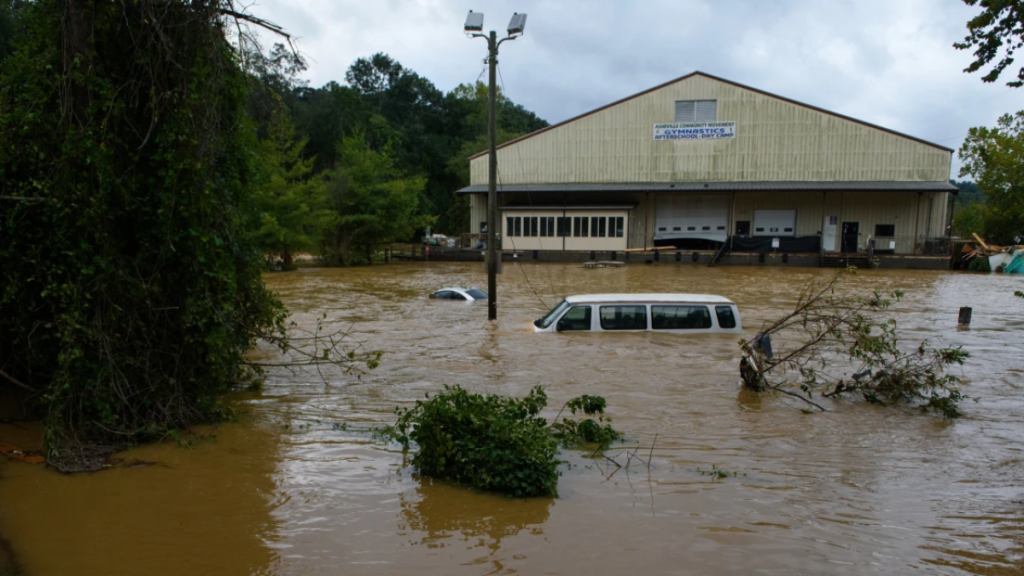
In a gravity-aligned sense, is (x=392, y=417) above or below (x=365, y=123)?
below

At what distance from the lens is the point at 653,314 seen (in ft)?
43.9

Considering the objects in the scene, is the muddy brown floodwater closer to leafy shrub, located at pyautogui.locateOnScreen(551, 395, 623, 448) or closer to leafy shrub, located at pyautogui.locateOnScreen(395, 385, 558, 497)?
leafy shrub, located at pyautogui.locateOnScreen(395, 385, 558, 497)

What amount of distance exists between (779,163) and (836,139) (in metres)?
3.68

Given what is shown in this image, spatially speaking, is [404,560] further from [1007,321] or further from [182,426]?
[1007,321]

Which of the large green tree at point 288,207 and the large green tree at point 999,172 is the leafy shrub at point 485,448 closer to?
the large green tree at point 288,207

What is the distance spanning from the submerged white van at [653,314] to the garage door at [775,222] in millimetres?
34458

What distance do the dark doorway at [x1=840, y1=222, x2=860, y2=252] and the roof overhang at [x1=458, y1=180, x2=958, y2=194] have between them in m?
3.34

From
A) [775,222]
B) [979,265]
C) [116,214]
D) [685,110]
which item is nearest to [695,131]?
[685,110]

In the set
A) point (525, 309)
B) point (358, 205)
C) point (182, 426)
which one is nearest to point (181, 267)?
point (182, 426)

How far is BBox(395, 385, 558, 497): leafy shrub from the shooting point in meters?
6.38

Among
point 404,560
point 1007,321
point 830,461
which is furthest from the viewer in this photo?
point 1007,321

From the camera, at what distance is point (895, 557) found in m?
5.29

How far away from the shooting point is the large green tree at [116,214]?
7184 millimetres

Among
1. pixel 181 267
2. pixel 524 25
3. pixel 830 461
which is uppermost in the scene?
pixel 524 25
